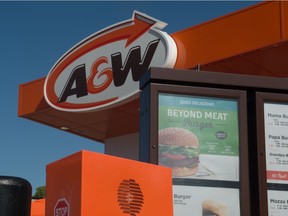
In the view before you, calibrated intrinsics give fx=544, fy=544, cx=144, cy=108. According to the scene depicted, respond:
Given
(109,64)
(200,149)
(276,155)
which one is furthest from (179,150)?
(109,64)

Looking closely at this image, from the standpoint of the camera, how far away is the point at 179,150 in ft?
12.4

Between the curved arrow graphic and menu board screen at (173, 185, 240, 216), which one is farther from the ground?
the curved arrow graphic

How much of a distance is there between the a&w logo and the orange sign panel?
7750 millimetres

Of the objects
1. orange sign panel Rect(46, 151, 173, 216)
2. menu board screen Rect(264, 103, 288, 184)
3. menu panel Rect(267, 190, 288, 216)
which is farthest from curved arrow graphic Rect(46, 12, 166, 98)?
orange sign panel Rect(46, 151, 173, 216)

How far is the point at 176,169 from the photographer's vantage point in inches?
147

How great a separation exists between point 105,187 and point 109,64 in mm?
9692

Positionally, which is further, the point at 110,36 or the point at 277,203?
the point at 110,36

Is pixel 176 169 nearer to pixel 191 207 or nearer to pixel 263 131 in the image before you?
pixel 191 207

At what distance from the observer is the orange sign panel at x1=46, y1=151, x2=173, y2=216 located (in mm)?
2586

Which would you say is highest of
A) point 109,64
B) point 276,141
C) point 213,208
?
point 109,64

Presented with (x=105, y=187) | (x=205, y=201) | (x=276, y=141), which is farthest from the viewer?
(x=276, y=141)

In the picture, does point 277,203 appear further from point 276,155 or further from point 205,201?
point 205,201

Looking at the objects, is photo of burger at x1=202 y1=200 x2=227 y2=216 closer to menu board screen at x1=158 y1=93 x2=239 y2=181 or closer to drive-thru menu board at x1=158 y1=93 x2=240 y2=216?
drive-thru menu board at x1=158 y1=93 x2=240 y2=216

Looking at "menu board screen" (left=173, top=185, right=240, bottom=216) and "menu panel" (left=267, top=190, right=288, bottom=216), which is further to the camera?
"menu panel" (left=267, top=190, right=288, bottom=216)
